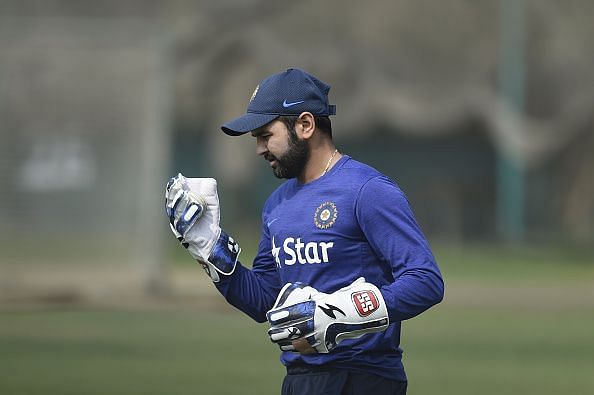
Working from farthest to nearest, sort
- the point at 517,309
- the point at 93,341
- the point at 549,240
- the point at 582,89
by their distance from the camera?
the point at 582,89 < the point at 549,240 < the point at 517,309 < the point at 93,341

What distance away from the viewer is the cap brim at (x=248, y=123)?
211 inches

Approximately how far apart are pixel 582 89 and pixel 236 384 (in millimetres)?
28513

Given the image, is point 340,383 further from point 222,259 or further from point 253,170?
point 253,170

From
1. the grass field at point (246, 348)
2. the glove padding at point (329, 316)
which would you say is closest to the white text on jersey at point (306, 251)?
the glove padding at point (329, 316)

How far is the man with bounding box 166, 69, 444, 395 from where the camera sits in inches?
203

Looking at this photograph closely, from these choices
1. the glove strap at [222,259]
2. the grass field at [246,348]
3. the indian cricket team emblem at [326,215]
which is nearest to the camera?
the indian cricket team emblem at [326,215]

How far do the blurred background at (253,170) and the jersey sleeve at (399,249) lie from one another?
5861 millimetres

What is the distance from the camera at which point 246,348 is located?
14352 mm

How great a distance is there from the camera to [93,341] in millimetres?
14766

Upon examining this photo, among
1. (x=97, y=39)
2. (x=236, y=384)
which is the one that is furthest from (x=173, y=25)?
(x=236, y=384)

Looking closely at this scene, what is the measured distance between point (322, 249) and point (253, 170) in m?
34.5

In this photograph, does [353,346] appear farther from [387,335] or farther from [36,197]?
[36,197]

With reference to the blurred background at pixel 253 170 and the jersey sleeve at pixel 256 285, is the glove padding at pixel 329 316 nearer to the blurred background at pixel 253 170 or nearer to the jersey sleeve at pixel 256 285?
the jersey sleeve at pixel 256 285

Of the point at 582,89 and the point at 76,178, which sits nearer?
the point at 76,178
